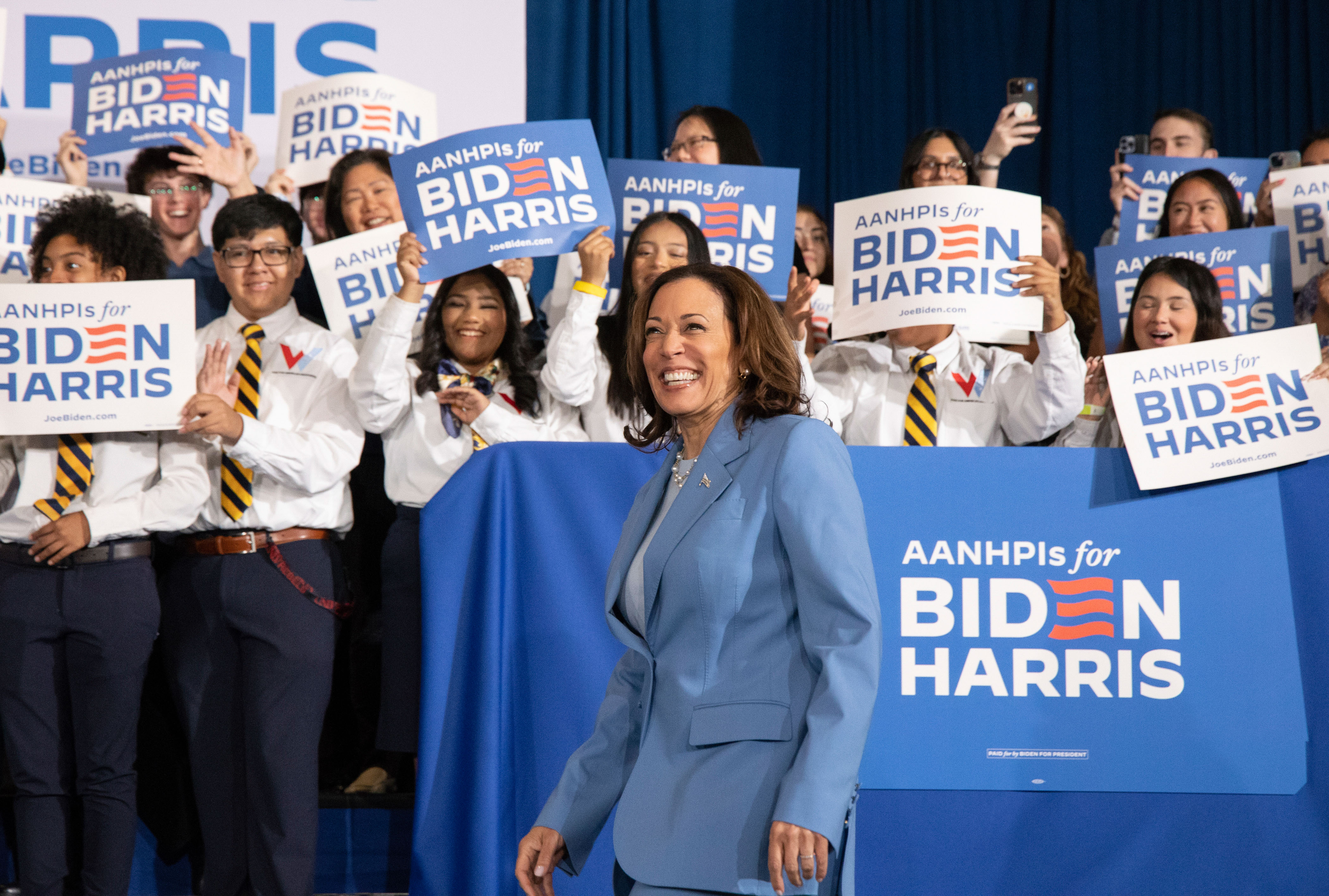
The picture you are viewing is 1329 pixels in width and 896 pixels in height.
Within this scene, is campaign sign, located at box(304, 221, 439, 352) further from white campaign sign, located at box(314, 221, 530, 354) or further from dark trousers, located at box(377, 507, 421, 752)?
dark trousers, located at box(377, 507, 421, 752)

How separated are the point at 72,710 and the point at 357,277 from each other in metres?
1.46

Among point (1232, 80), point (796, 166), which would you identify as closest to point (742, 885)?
point (796, 166)

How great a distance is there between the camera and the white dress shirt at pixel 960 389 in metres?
3.43

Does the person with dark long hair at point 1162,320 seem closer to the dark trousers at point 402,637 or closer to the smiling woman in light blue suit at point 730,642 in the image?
the dark trousers at point 402,637

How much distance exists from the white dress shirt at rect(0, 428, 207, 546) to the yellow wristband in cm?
107

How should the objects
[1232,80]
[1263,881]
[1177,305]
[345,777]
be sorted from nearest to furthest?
[1263,881] → [1177,305] → [345,777] → [1232,80]

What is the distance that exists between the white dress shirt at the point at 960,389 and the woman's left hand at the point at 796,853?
1911mm

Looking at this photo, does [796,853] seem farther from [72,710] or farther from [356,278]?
[356,278]

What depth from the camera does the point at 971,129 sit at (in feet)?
22.4

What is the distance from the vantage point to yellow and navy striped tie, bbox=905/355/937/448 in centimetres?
359

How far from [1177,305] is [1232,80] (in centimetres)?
381

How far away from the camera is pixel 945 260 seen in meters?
3.46

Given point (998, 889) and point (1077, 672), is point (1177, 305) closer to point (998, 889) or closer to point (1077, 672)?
point (1077, 672)

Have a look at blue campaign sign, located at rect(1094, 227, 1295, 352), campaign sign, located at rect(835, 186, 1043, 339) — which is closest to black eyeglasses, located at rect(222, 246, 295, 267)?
campaign sign, located at rect(835, 186, 1043, 339)
